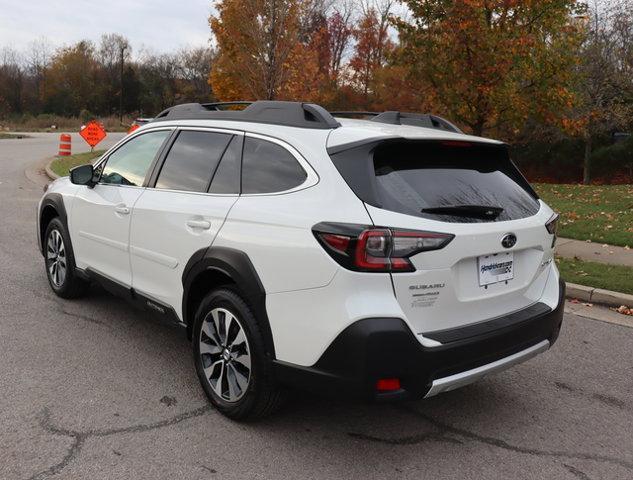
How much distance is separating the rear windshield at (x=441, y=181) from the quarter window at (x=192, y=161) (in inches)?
41.3

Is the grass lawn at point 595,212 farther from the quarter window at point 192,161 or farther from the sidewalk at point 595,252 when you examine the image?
the quarter window at point 192,161

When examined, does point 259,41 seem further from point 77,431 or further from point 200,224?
point 77,431

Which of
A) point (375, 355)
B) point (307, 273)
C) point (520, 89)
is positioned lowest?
point (375, 355)

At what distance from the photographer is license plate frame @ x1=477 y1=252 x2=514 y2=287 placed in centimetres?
299

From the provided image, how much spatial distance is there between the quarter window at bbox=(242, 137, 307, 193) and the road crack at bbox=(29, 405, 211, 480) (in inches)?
53.5

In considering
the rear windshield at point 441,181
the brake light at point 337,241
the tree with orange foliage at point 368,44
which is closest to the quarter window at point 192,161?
the rear windshield at point 441,181

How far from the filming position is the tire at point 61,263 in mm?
5176

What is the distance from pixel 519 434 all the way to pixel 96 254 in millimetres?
3368

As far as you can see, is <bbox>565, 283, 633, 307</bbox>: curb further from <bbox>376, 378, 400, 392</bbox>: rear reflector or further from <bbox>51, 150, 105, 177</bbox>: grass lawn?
<bbox>51, 150, 105, 177</bbox>: grass lawn

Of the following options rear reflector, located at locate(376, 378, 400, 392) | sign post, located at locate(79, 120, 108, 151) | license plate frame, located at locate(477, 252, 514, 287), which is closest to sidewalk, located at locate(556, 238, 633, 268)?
license plate frame, located at locate(477, 252, 514, 287)

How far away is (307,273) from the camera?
110 inches

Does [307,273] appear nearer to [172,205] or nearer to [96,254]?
[172,205]

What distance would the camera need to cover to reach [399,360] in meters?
2.69

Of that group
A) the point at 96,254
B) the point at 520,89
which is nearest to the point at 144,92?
the point at 520,89
